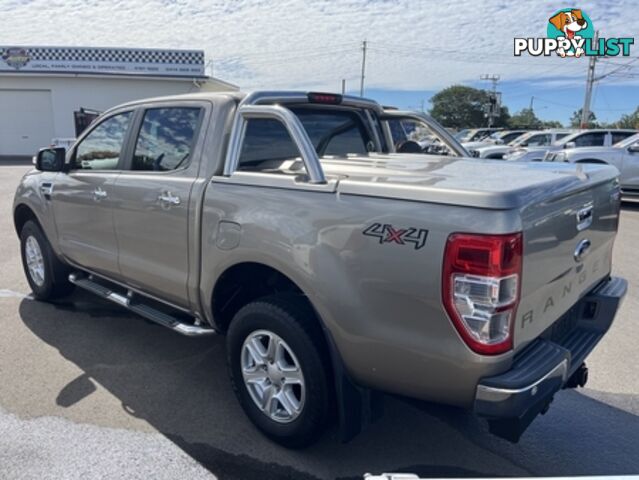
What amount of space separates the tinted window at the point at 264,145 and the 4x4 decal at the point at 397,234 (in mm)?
1167

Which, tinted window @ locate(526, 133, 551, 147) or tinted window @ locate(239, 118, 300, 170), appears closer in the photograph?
tinted window @ locate(239, 118, 300, 170)

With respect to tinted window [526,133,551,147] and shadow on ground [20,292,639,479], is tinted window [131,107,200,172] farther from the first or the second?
tinted window [526,133,551,147]

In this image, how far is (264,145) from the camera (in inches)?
129

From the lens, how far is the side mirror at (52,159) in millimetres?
4430

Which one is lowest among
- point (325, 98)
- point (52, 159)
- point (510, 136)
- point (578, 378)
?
point (578, 378)

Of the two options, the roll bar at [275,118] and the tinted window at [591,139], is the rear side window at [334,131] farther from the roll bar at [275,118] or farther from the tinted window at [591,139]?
the tinted window at [591,139]

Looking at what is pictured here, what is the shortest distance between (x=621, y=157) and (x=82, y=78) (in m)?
27.0

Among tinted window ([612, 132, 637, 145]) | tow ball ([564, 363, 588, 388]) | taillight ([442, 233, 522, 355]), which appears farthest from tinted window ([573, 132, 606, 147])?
taillight ([442, 233, 522, 355])

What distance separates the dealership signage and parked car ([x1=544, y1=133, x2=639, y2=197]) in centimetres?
2143

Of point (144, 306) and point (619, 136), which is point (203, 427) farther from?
point (619, 136)

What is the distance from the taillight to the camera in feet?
6.57

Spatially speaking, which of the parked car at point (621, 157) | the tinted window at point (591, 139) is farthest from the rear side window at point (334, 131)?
the tinted window at point (591, 139)

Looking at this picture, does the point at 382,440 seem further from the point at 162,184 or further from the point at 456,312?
the point at 162,184

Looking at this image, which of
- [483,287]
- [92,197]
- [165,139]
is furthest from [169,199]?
[483,287]
